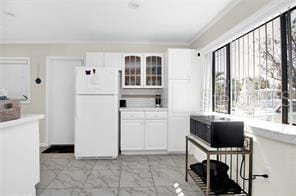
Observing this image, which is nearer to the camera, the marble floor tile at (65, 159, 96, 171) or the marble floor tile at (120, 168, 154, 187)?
the marble floor tile at (120, 168, 154, 187)

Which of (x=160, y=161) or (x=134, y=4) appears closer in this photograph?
(x=134, y=4)

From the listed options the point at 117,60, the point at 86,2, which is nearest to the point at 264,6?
the point at 86,2

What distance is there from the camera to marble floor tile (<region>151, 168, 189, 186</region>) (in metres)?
3.01

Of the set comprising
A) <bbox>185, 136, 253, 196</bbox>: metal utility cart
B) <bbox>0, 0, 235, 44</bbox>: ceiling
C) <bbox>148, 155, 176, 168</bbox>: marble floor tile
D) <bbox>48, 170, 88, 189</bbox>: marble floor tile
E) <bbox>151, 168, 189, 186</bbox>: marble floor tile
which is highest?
<bbox>0, 0, 235, 44</bbox>: ceiling

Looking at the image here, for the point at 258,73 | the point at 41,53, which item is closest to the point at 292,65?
the point at 258,73

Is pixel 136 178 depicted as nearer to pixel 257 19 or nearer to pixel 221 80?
pixel 221 80

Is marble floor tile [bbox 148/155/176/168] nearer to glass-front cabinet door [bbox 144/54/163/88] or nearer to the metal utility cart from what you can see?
the metal utility cart

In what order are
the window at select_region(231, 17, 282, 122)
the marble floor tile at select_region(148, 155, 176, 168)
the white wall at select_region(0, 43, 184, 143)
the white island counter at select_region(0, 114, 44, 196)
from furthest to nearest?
the white wall at select_region(0, 43, 184, 143) → the marble floor tile at select_region(148, 155, 176, 168) → the window at select_region(231, 17, 282, 122) → the white island counter at select_region(0, 114, 44, 196)

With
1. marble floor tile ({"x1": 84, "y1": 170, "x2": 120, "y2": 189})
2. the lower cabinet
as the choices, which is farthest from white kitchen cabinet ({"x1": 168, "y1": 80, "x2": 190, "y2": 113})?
marble floor tile ({"x1": 84, "y1": 170, "x2": 120, "y2": 189})

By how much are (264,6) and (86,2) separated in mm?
2134

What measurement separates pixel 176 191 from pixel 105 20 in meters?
2.77

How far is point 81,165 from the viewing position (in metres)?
3.77

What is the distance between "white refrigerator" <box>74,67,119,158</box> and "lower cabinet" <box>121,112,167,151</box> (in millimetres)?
349

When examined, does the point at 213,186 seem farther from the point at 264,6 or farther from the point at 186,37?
the point at 186,37
